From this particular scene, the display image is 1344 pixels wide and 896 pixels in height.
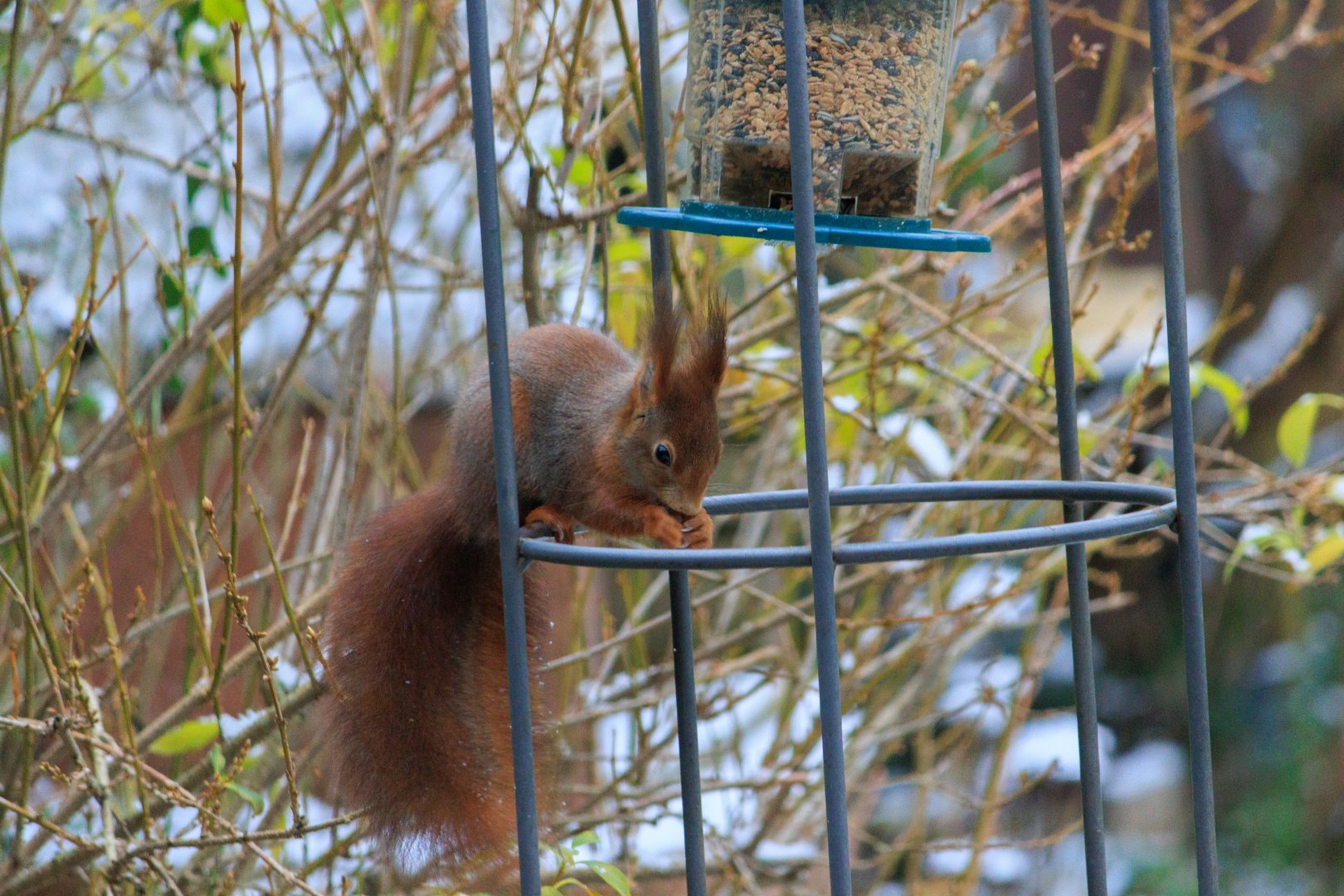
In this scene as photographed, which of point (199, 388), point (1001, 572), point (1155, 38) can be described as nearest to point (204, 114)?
point (199, 388)

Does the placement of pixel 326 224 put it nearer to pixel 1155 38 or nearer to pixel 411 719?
pixel 411 719

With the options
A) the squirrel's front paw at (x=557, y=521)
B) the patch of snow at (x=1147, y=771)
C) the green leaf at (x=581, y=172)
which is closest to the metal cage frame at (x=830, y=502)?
the squirrel's front paw at (x=557, y=521)

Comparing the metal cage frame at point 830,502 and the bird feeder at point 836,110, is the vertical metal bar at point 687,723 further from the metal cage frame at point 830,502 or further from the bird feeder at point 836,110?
the bird feeder at point 836,110

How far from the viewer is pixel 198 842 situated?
3.23ft

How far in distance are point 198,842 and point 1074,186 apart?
8.99ft

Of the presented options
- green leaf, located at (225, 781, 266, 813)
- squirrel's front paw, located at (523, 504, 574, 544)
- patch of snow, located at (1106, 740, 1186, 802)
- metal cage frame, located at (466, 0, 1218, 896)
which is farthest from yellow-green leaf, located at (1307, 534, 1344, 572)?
patch of snow, located at (1106, 740, 1186, 802)

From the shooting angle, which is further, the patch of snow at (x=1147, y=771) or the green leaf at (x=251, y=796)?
the patch of snow at (x=1147, y=771)

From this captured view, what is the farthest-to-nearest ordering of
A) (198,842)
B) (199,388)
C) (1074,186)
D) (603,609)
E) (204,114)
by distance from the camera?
1. (1074,186)
2. (204,114)
3. (199,388)
4. (603,609)
5. (198,842)

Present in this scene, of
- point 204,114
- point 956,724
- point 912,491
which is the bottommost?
point 956,724

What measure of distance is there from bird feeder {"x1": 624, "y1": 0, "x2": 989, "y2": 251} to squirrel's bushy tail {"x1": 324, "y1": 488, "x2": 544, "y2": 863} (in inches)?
15.9

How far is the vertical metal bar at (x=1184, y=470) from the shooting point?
852mm

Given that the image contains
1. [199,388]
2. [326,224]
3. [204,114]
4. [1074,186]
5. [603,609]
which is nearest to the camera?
[326,224]

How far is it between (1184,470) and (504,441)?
0.46 metres

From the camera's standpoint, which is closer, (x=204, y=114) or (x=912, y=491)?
(x=912, y=491)
